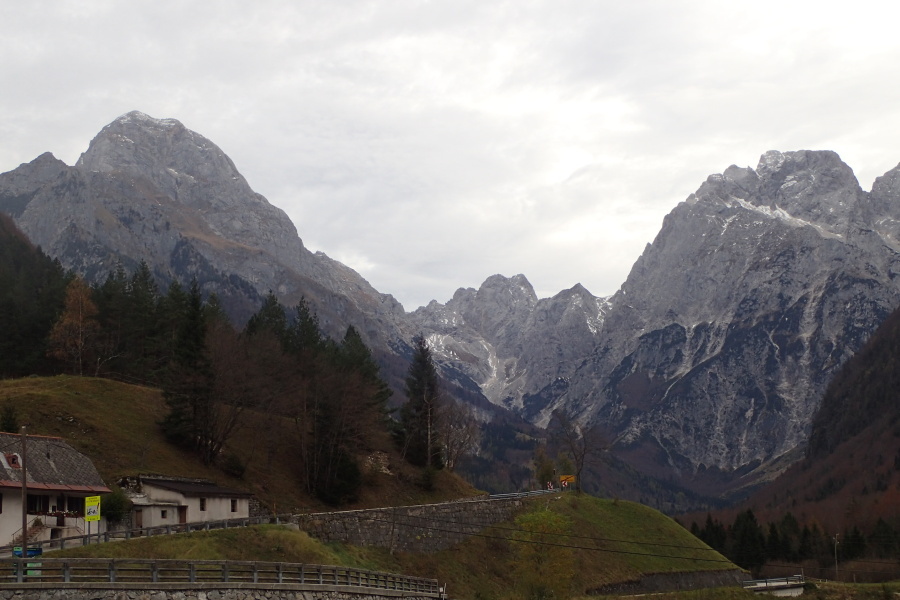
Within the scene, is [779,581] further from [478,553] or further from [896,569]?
[896,569]

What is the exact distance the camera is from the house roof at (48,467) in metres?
54.0

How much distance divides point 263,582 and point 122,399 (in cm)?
4704

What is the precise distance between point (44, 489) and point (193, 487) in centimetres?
1294

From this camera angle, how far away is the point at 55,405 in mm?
73375

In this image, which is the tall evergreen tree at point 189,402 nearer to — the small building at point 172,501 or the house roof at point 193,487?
the house roof at point 193,487

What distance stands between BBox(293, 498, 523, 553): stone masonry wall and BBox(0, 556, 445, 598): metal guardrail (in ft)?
42.6

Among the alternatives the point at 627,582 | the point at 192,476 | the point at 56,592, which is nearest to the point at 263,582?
the point at 56,592

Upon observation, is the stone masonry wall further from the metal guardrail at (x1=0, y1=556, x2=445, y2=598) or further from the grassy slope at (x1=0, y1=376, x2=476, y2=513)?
the metal guardrail at (x1=0, y1=556, x2=445, y2=598)

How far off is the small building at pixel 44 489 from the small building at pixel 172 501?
270cm

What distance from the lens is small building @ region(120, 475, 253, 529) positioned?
2462 inches

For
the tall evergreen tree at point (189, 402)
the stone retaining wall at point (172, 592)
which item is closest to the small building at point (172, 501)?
the tall evergreen tree at point (189, 402)

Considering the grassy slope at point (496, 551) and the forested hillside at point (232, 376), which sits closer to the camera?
the grassy slope at point (496, 551)

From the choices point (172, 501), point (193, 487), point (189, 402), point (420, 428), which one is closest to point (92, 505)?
point (172, 501)

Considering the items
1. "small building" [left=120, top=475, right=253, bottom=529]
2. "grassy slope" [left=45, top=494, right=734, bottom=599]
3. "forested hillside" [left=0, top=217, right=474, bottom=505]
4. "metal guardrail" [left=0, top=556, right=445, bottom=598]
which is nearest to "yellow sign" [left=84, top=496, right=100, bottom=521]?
"grassy slope" [left=45, top=494, right=734, bottom=599]
